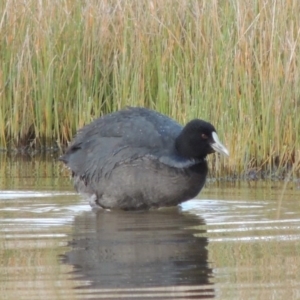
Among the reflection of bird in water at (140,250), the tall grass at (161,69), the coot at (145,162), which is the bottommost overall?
the reflection of bird in water at (140,250)

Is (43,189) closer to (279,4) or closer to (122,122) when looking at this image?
(122,122)

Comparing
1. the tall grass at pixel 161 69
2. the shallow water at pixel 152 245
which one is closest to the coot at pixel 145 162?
the shallow water at pixel 152 245

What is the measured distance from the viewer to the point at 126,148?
28.4 feet

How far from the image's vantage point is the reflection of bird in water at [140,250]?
19.1 feet

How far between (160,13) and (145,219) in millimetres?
3262

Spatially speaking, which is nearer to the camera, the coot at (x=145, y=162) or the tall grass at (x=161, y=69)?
the coot at (x=145, y=162)

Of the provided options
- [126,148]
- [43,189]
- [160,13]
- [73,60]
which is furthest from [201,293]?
[73,60]

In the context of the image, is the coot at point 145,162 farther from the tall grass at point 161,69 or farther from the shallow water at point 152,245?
the tall grass at point 161,69

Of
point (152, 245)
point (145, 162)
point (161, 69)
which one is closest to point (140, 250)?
point (152, 245)

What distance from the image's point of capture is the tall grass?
375 inches

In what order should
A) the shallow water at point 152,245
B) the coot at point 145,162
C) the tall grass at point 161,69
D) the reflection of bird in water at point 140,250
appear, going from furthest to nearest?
the tall grass at point 161,69, the coot at point 145,162, the reflection of bird in water at point 140,250, the shallow water at point 152,245

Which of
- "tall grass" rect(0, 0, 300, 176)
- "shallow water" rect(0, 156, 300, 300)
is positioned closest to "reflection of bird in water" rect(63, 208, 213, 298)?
"shallow water" rect(0, 156, 300, 300)

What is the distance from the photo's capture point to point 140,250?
22.1ft

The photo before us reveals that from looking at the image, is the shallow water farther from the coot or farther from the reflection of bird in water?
the coot
